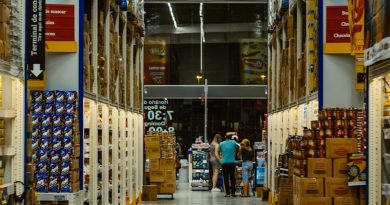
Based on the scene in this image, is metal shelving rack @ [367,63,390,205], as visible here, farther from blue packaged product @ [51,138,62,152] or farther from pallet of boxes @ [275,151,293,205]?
pallet of boxes @ [275,151,293,205]

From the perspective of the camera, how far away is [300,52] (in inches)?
507

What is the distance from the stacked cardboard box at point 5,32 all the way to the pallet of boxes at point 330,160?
4.30m

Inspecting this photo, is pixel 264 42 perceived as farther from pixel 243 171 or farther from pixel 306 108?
pixel 306 108

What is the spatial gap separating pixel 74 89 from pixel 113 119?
3.45 m

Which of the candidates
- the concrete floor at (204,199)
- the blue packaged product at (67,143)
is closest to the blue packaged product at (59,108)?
the blue packaged product at (67,143)

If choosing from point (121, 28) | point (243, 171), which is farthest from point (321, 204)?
point (243, 171)

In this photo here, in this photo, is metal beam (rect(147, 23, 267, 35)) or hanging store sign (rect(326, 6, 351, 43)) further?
metal beam (rect(147, 23, 267, 35))

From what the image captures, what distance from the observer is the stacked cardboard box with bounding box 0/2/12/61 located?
6.67 meters

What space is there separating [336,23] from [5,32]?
16.1ft

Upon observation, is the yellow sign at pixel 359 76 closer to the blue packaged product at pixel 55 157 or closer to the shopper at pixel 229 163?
the blue packaged product at pixel 55 157

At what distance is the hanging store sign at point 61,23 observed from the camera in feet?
32.2

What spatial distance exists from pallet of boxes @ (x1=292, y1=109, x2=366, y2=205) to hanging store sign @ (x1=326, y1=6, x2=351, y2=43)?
1.11 meters

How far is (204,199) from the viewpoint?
20.2 meters

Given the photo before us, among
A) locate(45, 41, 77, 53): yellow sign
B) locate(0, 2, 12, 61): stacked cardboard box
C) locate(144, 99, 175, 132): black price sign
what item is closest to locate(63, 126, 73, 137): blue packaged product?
locate(45, 41, 77, 53): yellow sign
